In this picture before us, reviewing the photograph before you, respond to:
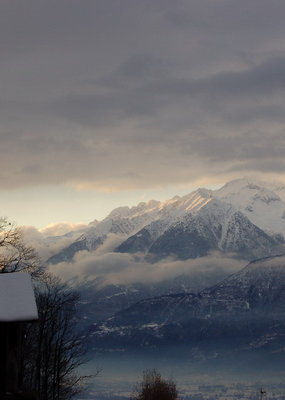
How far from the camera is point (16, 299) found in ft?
101

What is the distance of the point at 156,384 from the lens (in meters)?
164

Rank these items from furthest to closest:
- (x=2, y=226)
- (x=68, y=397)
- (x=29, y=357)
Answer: (x=68, y=397) → (x=29, y=357) → (x=2, y=226)

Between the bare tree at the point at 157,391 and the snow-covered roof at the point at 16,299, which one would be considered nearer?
the snow-covered roof at the point at 16,299

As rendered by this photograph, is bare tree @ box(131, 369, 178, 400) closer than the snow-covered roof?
No

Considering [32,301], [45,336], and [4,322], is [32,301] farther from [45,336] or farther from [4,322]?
[45,336]

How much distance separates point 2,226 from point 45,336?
72.4ft

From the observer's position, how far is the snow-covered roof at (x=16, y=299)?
30.3 meters

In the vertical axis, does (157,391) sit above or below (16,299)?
below

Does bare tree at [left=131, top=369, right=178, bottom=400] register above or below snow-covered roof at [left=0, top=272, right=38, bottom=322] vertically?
below

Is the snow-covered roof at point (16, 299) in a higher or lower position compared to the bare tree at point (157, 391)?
higher

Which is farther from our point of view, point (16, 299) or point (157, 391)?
point (157, 391)

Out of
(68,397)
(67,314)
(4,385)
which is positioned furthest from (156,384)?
(4,385)

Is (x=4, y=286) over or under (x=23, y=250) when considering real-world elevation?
under

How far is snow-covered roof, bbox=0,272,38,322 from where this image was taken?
3027cm
